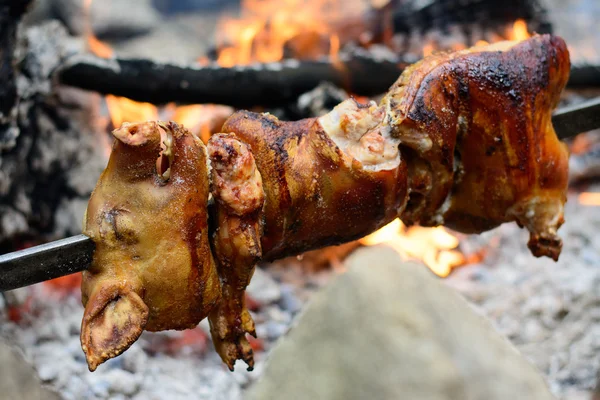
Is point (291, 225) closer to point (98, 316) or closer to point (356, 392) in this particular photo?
point (98, 316)

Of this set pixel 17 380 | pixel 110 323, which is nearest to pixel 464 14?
pixel 17 380

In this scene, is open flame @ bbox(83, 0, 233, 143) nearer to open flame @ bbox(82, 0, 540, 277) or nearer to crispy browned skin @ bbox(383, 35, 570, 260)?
open flame @ bbox(82, 0, 540, 277)

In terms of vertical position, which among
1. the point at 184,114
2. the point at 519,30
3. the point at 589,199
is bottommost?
the point at 589,199

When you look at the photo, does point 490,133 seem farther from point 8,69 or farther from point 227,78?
point 8,69

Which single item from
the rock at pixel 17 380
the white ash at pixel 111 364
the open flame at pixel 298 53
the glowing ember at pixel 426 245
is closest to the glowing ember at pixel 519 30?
the open flame at pixel 298 53

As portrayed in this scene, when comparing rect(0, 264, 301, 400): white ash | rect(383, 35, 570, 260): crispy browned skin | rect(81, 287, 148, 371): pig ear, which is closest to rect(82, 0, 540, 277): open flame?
rect(0, 264, 301, 400): white ash

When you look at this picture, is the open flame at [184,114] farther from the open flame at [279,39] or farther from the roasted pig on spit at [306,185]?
the roasted pig on spit at [306,185]
